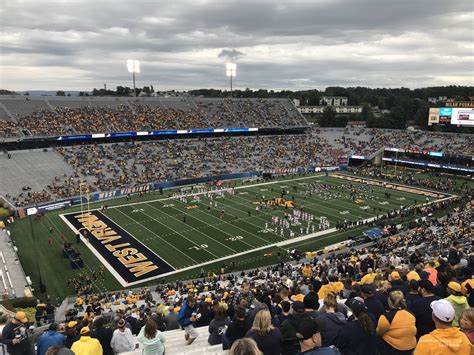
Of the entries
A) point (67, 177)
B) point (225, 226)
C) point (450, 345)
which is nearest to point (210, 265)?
point (225, 226)

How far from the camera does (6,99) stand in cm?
5256

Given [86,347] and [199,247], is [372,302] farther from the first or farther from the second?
[199,247]

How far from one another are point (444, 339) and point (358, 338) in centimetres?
113

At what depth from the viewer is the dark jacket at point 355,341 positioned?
4844 mm

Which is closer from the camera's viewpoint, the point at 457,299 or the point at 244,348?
the point at 244,348

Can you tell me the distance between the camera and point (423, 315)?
5.48 m

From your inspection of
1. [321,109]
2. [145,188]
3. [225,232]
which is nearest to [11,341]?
[225,232]

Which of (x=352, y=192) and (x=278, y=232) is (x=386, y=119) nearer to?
(x=352, y=192)

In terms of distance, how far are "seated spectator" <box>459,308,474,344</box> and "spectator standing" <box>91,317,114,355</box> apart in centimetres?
527

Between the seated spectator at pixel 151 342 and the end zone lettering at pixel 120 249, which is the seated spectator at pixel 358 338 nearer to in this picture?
the seated spectator at pixel 151 342

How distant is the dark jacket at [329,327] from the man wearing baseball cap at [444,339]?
110cm

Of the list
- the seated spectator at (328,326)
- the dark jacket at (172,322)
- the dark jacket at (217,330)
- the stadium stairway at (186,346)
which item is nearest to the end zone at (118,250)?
the dark jacket at (172,322)

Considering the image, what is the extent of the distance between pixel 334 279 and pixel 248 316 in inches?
159

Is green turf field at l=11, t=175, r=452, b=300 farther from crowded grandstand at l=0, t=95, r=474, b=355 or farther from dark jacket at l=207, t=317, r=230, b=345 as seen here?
dark jacket at l=207, t=317, r=230, b=345
